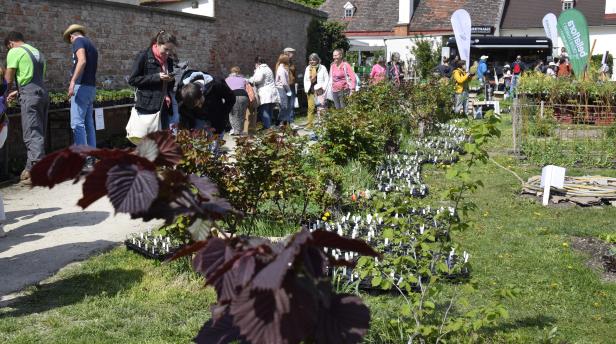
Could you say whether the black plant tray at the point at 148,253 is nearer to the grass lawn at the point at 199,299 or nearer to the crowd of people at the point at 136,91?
the grass lawn at the point at 199,299

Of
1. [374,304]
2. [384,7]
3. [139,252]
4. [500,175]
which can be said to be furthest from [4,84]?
[384,7]

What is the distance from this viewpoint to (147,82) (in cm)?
807

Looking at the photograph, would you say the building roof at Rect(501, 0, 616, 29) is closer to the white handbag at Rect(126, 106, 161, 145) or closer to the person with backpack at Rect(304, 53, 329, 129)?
the person with backpack at Rect(304, 53, 329, 129)

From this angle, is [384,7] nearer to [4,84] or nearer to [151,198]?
[4,84]

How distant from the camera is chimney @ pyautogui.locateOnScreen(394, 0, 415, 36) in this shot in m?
49.4

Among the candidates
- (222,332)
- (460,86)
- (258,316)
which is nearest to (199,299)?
(222,332)

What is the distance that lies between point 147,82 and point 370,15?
150 ft

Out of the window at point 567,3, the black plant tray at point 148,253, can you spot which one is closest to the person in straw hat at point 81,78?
the black plant tray at point 148,253

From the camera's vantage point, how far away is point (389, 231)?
4.04m

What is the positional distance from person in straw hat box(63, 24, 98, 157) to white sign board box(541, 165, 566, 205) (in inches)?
218

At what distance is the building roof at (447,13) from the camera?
48.6m

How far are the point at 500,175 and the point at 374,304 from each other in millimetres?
6550

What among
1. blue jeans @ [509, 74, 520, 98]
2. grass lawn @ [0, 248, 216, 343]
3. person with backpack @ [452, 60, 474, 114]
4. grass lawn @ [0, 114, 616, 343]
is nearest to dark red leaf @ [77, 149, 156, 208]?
grass lawn @ [0, 248, 216, 343]

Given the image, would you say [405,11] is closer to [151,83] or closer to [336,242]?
[151,83]
